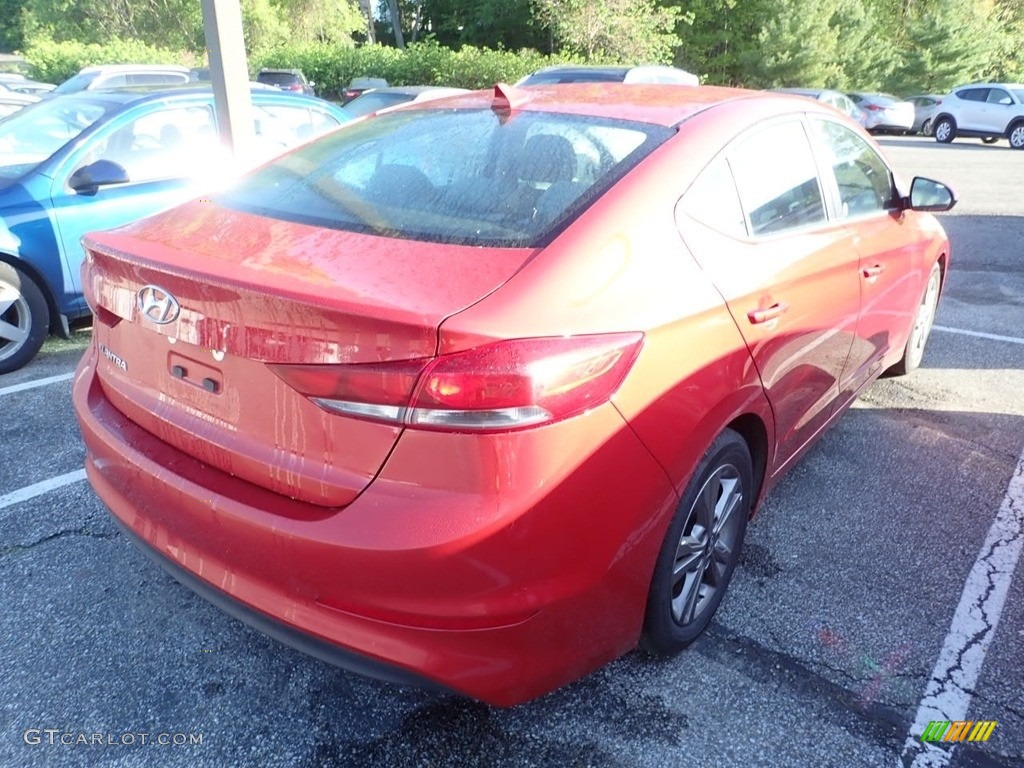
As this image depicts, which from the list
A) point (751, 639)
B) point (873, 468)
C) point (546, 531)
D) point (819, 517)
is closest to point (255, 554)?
point (546, 531)

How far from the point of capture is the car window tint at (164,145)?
17.3 ft

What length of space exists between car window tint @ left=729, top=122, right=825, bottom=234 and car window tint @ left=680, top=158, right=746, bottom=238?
6 centimetres

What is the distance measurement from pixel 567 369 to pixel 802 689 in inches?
52.3

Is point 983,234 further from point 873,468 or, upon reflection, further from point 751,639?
point 751,639

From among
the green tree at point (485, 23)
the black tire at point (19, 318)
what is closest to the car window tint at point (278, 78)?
the green tree at point (485, 23)

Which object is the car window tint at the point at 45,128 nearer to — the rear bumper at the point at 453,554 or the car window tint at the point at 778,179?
the rear bumper at the point at 453,554

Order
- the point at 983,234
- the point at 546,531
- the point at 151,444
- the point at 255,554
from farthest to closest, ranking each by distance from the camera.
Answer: the point at 983,234
the point at 151,444
the point at 255,554
the point at 546,531

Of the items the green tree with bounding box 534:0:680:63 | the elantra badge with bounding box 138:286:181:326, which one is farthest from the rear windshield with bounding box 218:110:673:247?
the green tree with bounding box 534:0:680:63

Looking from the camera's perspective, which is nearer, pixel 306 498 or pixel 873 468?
pixel 306 498

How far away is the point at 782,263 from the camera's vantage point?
2531 mm

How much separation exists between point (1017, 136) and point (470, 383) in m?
25.5

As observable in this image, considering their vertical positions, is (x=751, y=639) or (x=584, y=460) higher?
(x=584, y=460)

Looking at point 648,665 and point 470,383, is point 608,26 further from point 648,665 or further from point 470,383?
point 470,383

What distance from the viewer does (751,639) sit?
2.61 meters
